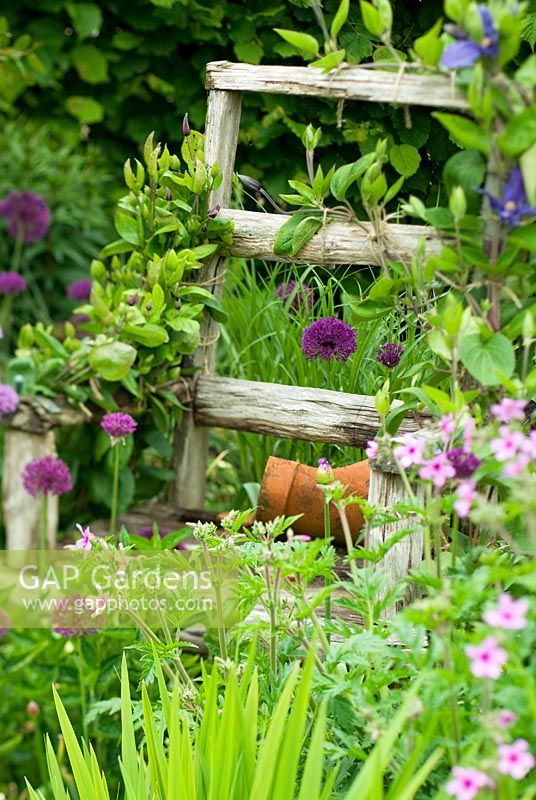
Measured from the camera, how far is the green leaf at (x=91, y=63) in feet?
13.3

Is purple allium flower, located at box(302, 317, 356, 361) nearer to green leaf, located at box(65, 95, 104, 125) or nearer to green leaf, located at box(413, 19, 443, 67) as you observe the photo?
green leaf, located at box(413, 19, 443, 67)

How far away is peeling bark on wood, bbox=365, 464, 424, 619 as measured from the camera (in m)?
1.58

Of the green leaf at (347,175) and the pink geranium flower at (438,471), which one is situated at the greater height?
the green leaf at (347,175)

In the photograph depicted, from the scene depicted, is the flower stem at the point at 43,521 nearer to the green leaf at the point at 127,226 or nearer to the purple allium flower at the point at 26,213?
the green leaf at the point at 127,226

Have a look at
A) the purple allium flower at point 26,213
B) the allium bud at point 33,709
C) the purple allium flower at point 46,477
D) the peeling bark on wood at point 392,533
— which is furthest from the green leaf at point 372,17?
the purple allium flower at point 26,213

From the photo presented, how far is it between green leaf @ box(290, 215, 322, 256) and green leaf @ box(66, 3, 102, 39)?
101 inches

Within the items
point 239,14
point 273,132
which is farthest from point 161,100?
point 273,132

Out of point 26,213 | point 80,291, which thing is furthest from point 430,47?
point 26,213

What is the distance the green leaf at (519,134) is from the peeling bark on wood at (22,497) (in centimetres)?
156

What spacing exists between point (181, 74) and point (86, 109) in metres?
0.91

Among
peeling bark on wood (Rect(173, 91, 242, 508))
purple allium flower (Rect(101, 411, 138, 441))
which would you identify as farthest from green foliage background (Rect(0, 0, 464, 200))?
purple allium flower (Rect(101, 411, 138, 441))

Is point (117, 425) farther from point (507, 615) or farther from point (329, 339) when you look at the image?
point (507, 615)

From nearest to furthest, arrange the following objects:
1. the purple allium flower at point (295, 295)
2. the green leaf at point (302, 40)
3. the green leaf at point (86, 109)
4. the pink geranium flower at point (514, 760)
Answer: the pink geranium flower at point (514, 760)
the green leaf at point (302, 40)
the purple allium flower at point (295, 295)
the green leaf at point (86, 109)

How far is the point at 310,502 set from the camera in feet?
6.65
